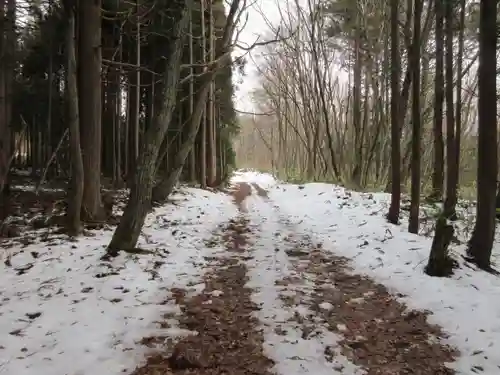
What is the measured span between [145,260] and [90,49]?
15.5 feet

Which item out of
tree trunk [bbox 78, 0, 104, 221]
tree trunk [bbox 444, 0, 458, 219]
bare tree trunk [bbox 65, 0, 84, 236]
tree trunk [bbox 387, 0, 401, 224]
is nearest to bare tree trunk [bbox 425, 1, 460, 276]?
tree trunk [bbox 444, 0, 458, 219]

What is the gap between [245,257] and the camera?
753cm

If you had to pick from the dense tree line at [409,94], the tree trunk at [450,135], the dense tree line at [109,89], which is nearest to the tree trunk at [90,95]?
the dense tree line at [109,89]

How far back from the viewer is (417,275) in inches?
244

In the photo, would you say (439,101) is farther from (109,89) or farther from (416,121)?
(109,89)

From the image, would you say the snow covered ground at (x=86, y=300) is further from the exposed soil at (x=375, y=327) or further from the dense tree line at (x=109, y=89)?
the exposed soil at (x=375, y=327)

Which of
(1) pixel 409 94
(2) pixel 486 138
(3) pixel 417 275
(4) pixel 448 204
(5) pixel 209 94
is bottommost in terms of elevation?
(3) pixel 417 275

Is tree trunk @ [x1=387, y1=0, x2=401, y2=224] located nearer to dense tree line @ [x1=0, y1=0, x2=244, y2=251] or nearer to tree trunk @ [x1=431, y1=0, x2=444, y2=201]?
tree trunk @ [x1=431, y1=0, x2=444, y2=201]

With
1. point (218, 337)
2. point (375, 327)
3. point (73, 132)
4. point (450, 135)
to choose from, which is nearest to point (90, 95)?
point (73, 132)

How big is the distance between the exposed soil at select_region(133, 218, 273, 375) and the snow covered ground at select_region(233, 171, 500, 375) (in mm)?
1813

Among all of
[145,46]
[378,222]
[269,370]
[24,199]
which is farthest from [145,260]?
[145,46]

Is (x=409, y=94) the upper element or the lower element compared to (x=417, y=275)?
upper

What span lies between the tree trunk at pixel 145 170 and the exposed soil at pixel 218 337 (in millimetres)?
1610

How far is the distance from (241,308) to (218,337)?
84cm
